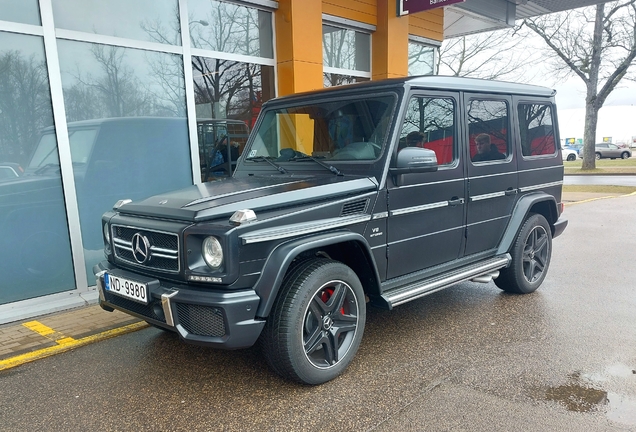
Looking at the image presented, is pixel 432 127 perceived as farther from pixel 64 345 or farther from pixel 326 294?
pixel 64 345

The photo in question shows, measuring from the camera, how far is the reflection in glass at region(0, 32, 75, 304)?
4.68 meters

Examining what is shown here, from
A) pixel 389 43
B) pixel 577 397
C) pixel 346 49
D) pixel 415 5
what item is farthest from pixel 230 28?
pixel 577 397

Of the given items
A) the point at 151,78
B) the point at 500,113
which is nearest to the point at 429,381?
the point at 500,113

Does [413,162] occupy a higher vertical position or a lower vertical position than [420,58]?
lower

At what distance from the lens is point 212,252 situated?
2.80 m

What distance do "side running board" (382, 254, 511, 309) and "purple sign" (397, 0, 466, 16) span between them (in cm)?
480

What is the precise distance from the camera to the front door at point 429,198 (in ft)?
11.9

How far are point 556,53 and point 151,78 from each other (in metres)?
21.7

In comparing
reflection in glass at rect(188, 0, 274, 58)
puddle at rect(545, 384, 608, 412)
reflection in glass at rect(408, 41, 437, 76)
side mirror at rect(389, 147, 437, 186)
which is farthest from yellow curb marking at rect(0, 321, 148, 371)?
reflection in glass at rect(408, 41, 437, 76)

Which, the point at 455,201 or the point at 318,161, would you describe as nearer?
the point at 318,161

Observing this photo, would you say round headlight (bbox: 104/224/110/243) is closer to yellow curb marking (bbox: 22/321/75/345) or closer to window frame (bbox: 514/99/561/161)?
yellow curb marking (bbox: 22/321/75/345)

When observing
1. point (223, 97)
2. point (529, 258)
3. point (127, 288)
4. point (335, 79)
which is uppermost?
point (335, 79)

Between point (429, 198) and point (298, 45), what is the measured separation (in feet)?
14.0

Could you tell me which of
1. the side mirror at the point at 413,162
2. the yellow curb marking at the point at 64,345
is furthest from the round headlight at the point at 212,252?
the yellow curb marking at the point at 64,345
